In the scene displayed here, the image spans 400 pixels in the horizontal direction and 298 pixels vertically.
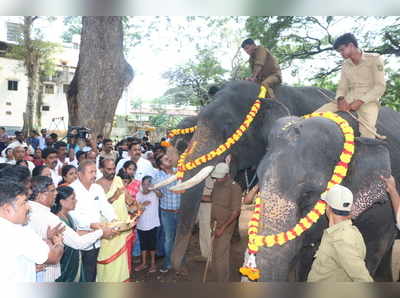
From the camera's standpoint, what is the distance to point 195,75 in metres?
13.5

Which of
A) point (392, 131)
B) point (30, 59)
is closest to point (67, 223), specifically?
point (392, 131)

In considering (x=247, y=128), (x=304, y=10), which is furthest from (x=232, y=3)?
(x=247, y=128)

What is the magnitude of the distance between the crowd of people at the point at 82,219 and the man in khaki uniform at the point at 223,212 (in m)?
0.89

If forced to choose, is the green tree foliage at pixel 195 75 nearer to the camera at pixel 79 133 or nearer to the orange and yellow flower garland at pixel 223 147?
the camera at pixel 79 133

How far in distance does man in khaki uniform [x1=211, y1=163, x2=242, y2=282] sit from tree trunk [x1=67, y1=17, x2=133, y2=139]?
541 centimetres

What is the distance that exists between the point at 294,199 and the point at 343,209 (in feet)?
1.14

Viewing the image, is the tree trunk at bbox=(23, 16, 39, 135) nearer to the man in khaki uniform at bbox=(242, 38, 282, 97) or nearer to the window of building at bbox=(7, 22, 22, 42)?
the window of building at bbox=(7, 22, 22, 42)

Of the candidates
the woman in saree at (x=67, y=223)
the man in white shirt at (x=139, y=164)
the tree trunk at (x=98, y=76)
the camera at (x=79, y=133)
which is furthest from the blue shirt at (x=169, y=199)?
the tree trunk at (x=98, y=76)

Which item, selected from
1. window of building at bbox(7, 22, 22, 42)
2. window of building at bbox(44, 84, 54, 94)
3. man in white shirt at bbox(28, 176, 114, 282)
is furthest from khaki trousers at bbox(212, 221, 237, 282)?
window of building at bbox(44, 84, 54, 94)

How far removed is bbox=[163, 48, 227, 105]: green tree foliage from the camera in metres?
13.0

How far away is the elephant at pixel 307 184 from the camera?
9.36 feet

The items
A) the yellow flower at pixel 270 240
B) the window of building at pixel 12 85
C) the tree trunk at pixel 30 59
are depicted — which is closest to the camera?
the yellow flower at pixel 270 240

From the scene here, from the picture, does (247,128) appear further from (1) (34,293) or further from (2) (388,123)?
(1) (34,293)

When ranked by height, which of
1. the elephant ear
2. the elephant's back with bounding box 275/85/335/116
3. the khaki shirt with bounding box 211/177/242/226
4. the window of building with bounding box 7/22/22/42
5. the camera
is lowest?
the khaki shirt with bounding box 211/177/242/226
